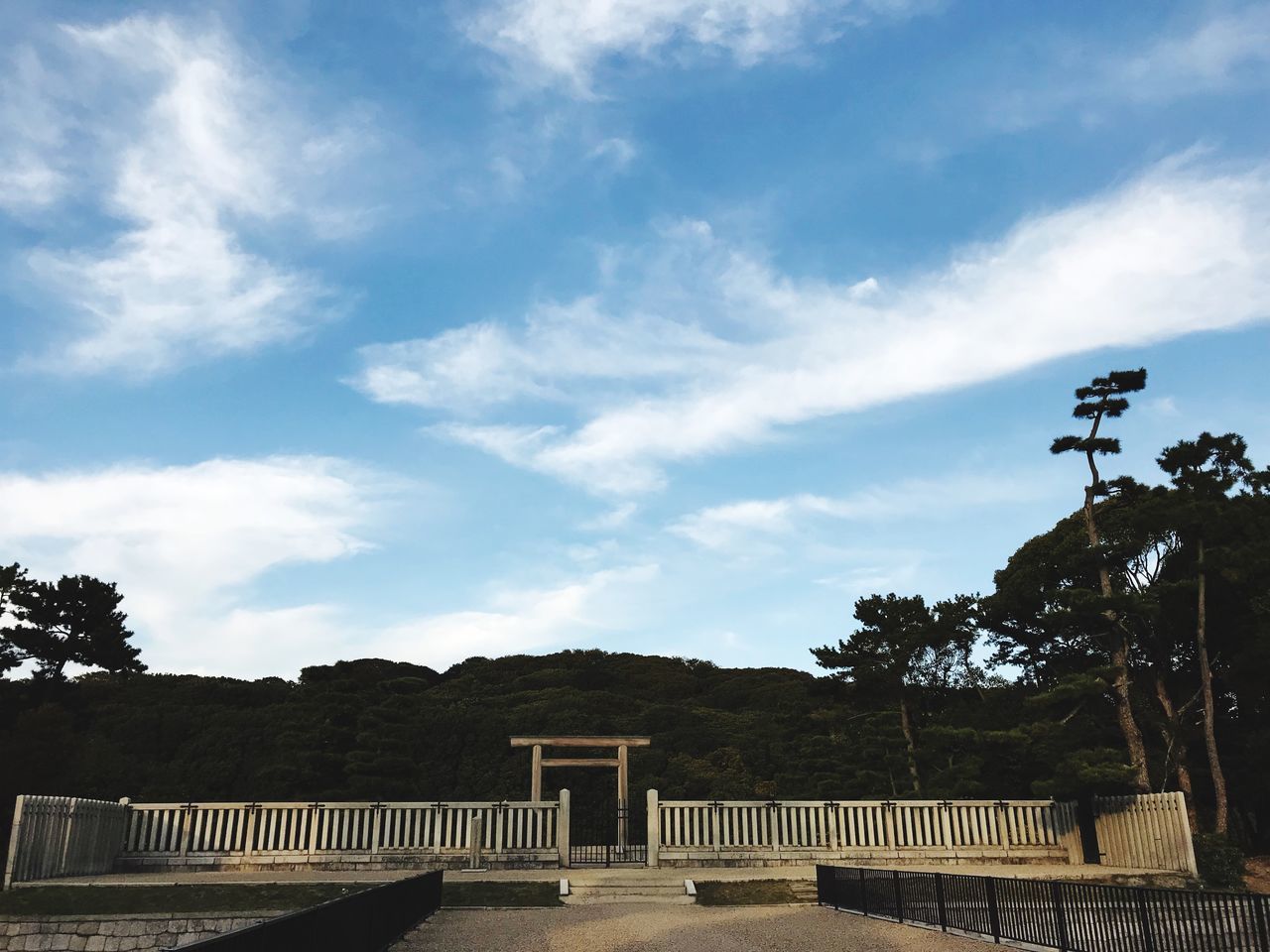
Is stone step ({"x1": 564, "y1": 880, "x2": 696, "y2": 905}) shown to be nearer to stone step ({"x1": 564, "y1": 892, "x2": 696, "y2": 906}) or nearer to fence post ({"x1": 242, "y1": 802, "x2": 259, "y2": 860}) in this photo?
stone step ({"x1": 564, "y1": 892, "x2": 696, "y2": 906})

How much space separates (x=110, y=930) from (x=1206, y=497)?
73.2ft

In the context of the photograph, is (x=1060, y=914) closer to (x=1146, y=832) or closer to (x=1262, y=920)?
(x=1262, y=920)

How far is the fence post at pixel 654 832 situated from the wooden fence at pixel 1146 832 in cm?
840

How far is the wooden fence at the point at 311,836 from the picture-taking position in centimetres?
1697

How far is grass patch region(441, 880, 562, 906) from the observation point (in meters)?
13.8

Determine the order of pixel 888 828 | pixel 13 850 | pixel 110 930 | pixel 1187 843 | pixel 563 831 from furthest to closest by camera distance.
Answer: pixel 888 828 < pixel 563 831 < pixel 1187 843 < pixel 13 850 < pixel 110 930

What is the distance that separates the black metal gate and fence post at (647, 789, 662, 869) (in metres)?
0.57

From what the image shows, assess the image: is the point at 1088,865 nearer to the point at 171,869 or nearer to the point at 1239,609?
the point at 1239,609

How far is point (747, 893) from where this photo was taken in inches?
568

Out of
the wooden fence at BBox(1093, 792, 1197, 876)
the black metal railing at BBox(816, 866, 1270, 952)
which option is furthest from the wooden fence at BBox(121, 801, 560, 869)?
the wooden fence at BBox(1093, 792, 1197, 876)

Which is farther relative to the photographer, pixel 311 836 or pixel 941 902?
pixel 311 836

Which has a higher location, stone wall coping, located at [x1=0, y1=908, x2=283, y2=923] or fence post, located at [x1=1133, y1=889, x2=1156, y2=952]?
fence post, located at [x1=1133, y1=889, x2=1156, y2=952]

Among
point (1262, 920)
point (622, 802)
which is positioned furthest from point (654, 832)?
point (1262, 920)

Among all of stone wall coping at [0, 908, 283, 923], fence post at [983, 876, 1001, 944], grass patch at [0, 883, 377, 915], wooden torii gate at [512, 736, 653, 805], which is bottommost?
stone wall coping at [0, 908, 283, 923]
